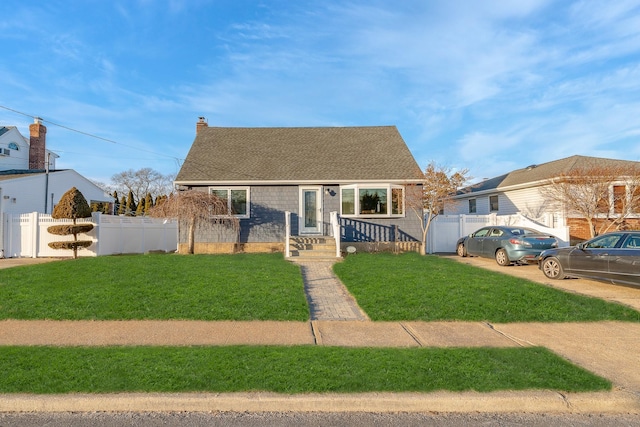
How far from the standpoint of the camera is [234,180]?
609 inches

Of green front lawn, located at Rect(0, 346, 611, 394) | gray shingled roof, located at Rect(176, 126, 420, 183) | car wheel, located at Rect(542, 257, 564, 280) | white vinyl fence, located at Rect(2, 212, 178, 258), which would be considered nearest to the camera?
green front lawn, located at Rect(0, 346, 611, 394)

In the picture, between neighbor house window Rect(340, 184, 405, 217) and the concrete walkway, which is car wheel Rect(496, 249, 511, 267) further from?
the concrete walkway

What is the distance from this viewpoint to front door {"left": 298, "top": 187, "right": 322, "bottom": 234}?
15.8m

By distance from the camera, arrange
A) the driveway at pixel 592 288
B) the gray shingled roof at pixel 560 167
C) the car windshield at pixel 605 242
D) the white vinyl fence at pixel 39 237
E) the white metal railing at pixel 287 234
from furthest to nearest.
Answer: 1. the gray shingled roof at pixel 560 167
2. the white vinyl fence at pixel 39 237
3. the white metal railing at pixel 287 234
4. the car windshield at pixel 605 242
5. the driveway at pixel 592 288

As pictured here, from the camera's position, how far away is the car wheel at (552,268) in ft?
33.1

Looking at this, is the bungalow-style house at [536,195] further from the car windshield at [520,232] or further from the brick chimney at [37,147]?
the brick chimney at [37,147]

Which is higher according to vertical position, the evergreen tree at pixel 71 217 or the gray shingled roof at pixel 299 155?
the gray shingled roof at pixel 299 155

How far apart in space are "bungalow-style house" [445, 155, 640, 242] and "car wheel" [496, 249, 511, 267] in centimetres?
337

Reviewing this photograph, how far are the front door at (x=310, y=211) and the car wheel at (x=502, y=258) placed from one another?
22.8ft

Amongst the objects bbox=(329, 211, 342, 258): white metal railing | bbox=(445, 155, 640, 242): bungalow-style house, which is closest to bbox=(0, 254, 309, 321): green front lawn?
bbox=(329, 211, 342, 258): white metal railing

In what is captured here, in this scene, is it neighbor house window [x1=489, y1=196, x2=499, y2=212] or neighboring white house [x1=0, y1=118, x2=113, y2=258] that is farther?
neighbor house window [x1=489, y1=196, x2=499, y2=212]

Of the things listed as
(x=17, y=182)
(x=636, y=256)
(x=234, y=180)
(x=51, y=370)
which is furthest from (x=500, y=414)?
(x=17, y=182)

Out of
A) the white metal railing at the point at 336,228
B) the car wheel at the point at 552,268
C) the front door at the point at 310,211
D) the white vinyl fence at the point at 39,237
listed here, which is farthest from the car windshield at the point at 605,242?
the white vinyl fence at the point at 39,237

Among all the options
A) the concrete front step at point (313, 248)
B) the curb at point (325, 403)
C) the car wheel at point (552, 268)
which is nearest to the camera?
the curb at point (325, 403)
